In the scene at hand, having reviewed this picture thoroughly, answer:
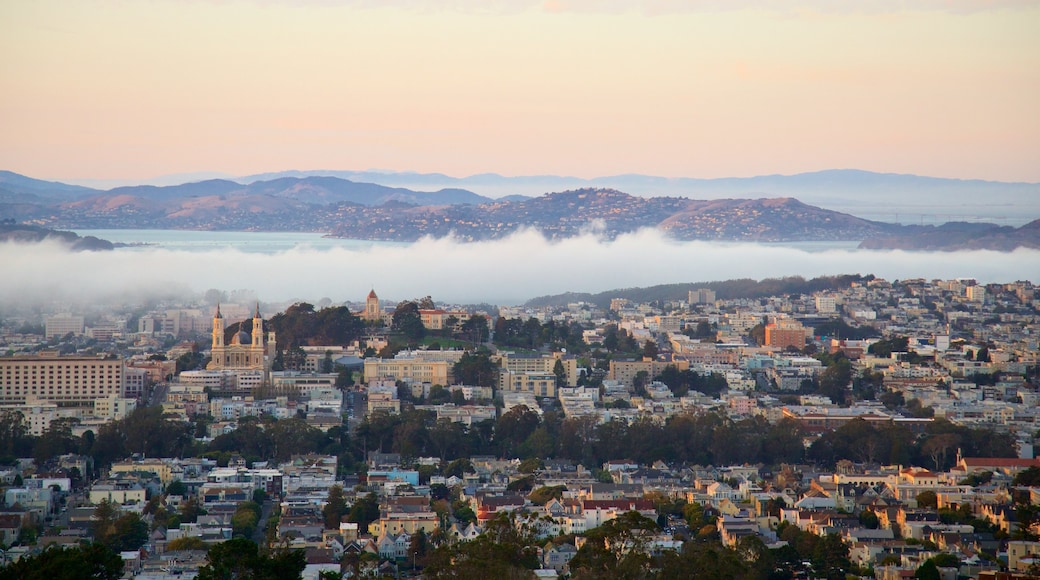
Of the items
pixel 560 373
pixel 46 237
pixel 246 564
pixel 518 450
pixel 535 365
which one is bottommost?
pixel 518 450

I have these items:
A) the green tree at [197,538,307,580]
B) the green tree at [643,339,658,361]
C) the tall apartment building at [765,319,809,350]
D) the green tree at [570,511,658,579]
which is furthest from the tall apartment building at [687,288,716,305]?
the green tree at [197,538,307,580]

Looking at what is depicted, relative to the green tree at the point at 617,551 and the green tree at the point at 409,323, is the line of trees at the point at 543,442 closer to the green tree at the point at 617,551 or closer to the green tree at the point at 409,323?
the green tree at the point at 617,551

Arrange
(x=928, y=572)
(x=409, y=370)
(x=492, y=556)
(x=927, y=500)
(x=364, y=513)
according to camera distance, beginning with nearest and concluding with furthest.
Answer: (x=492, y=556) → (x=928, y=572) → (x=364, y=513) → (x=927, y=500) → (x=409, y=370)

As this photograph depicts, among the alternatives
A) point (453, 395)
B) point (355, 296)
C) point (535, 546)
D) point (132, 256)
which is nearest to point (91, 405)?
point (453, 395)

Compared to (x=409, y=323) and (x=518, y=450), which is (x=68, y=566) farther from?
(x=409, y=323)

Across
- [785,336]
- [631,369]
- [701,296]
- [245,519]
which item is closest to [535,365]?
[631,369]

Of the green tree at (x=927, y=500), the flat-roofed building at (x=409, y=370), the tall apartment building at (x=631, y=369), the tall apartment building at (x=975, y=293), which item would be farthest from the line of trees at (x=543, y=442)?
the tall apartment building at (x=975, y=293)
